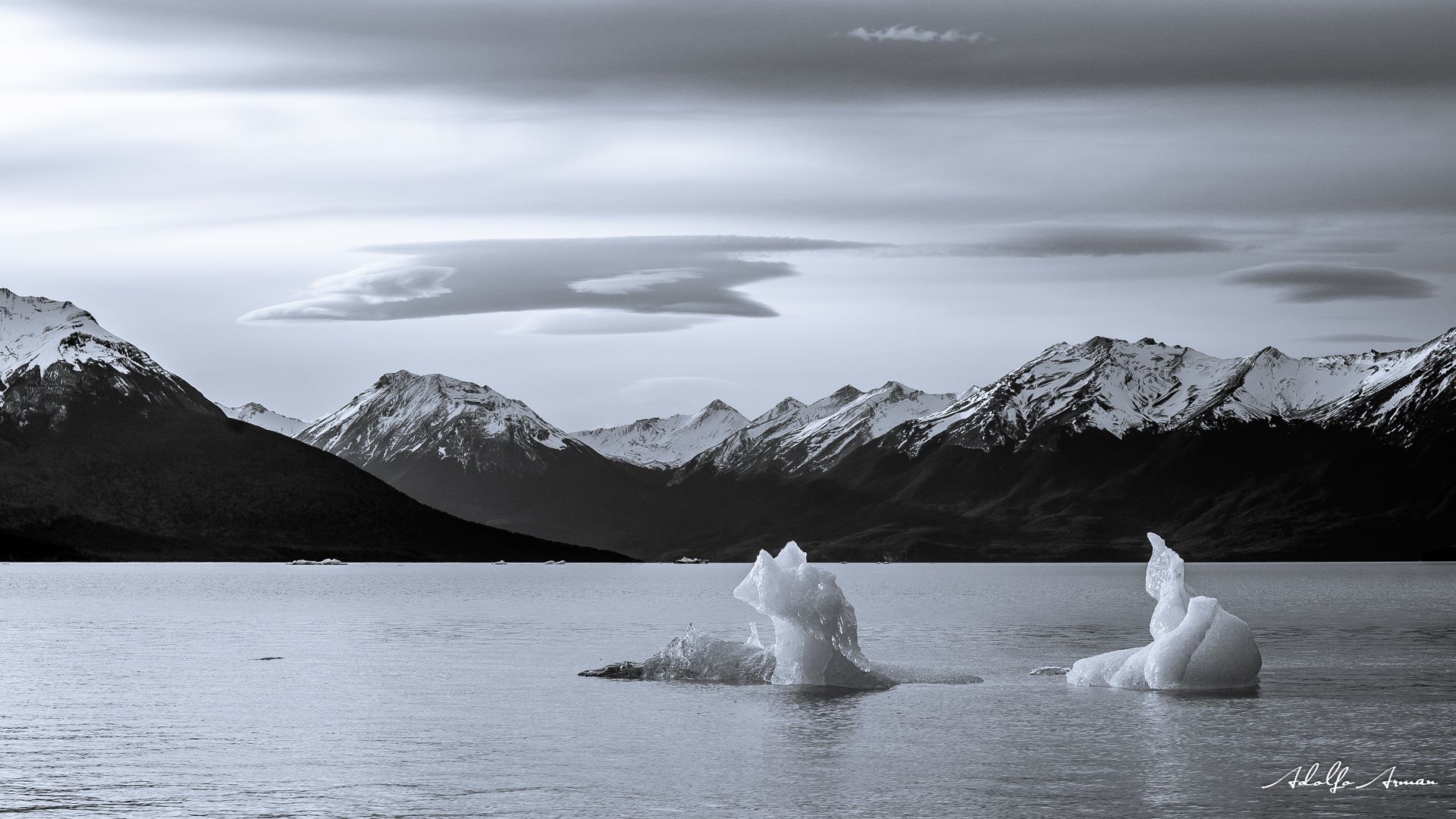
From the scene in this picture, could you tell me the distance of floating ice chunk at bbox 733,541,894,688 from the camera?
53.6 metres

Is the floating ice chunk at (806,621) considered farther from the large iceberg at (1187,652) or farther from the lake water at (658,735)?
the large iceberg at (1187,652)

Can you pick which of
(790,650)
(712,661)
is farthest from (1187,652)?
(712,661)

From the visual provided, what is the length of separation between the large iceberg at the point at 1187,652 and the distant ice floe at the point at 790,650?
760 cm

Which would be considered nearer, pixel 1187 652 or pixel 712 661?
pixel 1187 652

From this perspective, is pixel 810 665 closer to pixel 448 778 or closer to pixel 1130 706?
pixel 1130 706

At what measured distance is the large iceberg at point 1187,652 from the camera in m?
Result: 54.4
